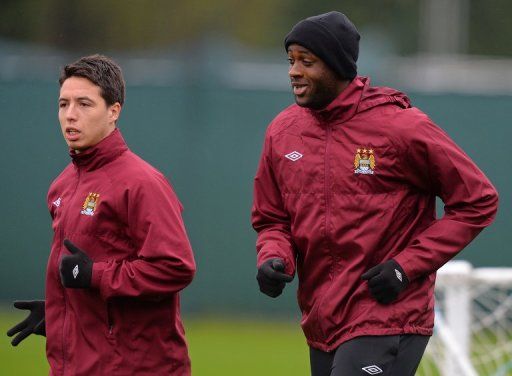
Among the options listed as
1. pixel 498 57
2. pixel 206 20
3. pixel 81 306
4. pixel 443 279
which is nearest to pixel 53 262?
pixel 81 306

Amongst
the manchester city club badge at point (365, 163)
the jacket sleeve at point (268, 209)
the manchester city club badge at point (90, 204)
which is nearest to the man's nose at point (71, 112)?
the manchester city club badge at point (90, 204)

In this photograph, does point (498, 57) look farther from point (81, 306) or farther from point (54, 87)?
point (81, 306)

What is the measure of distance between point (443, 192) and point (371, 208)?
296 mm

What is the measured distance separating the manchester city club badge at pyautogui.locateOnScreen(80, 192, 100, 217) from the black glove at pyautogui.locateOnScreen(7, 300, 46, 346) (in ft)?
1.94

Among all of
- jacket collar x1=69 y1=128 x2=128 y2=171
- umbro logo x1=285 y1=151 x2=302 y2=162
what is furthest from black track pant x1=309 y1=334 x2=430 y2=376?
jacket collar x1=69 y1=128 x2=128 y2=171

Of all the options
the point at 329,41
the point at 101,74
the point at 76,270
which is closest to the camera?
the point at 76,270

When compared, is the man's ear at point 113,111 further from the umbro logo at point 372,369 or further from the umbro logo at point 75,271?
the umbro logo at point 372,369

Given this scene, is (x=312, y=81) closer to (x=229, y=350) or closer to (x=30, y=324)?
(x=30, y=324)

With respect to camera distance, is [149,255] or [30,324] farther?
[30,324]

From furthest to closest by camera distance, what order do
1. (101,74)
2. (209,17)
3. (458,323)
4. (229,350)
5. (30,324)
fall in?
(209,17) < (229,350) < (458,323) < (30,324) < (101,74)

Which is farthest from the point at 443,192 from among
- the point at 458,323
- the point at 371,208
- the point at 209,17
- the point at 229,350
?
the point at 209,17

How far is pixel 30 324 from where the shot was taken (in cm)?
536

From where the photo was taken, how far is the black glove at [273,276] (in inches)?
196

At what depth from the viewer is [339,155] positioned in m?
5.06
